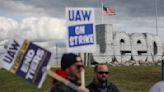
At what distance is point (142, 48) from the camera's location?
58.2m

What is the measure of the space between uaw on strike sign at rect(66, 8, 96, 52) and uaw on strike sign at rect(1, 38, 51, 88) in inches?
93.7

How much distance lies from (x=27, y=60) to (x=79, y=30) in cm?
262

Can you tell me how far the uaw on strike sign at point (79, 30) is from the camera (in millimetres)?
7208

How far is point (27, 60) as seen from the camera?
15.5 feet

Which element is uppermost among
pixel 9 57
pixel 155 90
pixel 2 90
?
pixel 9 57

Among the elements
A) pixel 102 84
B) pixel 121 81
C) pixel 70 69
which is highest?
pixel 70 69

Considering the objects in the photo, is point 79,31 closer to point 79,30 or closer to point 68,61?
point 79,30

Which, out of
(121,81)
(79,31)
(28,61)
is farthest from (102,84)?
(121,81)

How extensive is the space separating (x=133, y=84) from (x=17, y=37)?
22.9 metres

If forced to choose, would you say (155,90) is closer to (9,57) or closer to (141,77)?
(9,57)

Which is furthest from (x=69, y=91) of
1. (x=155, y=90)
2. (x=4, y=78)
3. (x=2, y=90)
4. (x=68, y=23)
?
(x=4, y=78)

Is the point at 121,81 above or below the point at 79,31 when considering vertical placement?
below

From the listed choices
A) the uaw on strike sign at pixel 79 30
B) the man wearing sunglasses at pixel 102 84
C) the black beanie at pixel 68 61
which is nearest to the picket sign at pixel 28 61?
the black beanie at pixel 68 61

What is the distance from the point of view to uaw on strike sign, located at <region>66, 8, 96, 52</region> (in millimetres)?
7208
